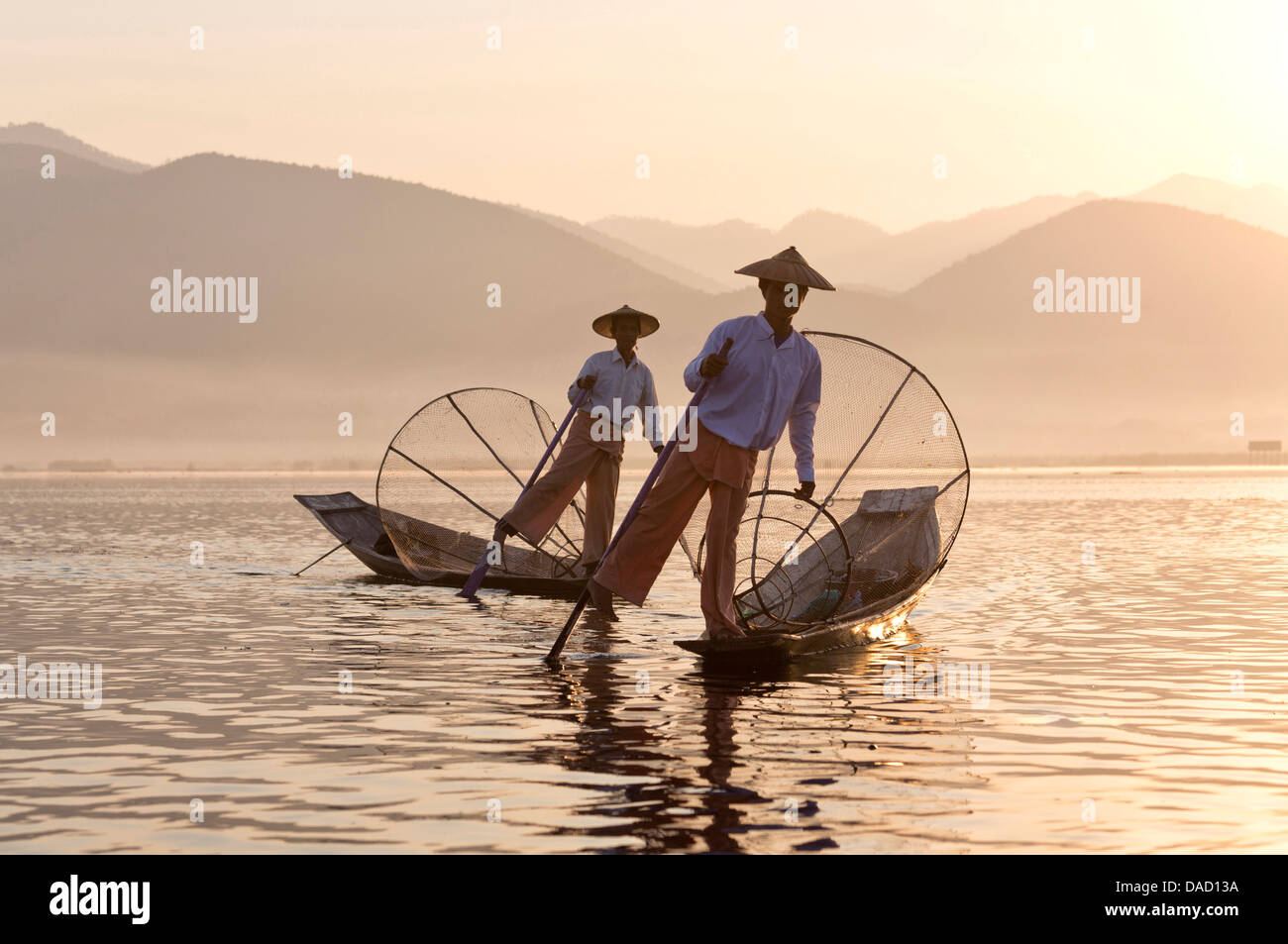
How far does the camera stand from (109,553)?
21859 mm

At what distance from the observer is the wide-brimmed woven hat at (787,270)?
9.61 meters

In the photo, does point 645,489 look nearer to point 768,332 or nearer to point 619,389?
point 768,332

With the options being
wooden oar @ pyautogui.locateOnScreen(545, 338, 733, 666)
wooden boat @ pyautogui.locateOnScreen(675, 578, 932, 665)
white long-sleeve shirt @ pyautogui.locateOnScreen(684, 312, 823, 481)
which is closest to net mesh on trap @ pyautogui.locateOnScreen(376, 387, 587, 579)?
wooden boat @ pyautogui.locateOnScreen(675, 578, 932, 665)

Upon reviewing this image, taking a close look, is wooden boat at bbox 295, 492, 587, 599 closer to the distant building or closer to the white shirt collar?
the white shirt collar

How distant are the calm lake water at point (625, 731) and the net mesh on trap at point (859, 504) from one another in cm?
59

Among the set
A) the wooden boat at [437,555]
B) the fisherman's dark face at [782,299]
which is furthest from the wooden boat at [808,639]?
the wooden boat at [437,555]

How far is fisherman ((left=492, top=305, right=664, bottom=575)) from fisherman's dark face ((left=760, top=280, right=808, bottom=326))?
13.0ft

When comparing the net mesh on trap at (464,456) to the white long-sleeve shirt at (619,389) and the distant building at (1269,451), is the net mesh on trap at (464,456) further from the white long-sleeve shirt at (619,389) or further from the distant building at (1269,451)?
the distant building at (1269,451)

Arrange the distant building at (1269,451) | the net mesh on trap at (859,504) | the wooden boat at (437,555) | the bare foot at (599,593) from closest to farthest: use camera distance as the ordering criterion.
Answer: the bare foot at (599,593)
the net mesh on trap at (859,504)
the wooden boat at (437,555)
the distant building at (1269,451)

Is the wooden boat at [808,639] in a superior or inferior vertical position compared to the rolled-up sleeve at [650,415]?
inferior

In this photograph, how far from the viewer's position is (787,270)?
966 centimetres

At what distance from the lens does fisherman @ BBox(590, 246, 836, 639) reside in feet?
→ 31.6
